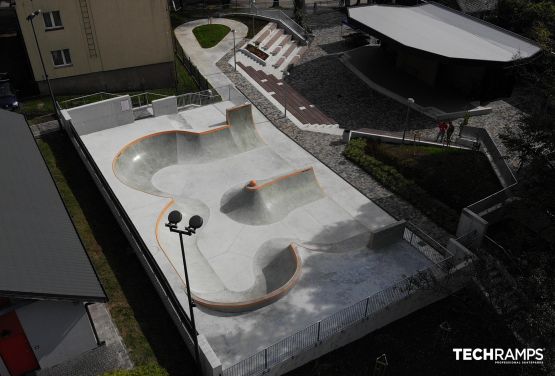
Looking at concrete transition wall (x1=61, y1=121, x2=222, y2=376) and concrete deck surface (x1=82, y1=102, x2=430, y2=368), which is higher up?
concrete transition wall (x1=61, y1=121, x2=222, y2=376)

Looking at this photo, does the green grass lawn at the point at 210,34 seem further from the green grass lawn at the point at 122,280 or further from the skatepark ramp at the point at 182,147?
the green grass lawn at the point at 122,280

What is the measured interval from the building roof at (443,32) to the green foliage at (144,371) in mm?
28647

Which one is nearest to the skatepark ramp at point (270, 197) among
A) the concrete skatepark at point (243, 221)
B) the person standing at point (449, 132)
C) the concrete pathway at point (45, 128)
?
the concrete skatepark at point (243, 221)

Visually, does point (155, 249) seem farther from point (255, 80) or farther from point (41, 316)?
point (255, 80)

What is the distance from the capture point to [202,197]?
2775cm

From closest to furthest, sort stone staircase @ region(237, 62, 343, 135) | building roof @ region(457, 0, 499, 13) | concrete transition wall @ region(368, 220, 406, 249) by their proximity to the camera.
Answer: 1. concrete transition wall @ region(368, 220, 406, 249)
2. stone staircase @ region(237, 62, 343, 135)
3. building roof @ region(457, 0, 499, 13)

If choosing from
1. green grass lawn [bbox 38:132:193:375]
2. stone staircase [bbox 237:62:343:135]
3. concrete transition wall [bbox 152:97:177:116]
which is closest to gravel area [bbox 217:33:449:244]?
stone staircase [bbox 237:62:343:135]

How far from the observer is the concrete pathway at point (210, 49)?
42.4 m

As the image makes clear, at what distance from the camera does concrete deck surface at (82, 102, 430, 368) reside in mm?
19797

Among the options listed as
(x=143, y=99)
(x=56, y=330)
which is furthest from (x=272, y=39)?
(x=56, y=330)

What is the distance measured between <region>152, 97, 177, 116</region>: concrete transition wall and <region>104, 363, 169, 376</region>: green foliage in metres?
21.6

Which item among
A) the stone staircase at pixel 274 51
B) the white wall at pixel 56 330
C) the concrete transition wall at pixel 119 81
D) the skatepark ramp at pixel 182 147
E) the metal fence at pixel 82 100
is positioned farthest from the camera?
the stone staircase at pixel 274 51

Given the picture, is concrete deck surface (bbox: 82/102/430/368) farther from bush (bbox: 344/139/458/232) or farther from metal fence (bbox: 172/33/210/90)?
metal fence (bbox: 172/33/210/90)

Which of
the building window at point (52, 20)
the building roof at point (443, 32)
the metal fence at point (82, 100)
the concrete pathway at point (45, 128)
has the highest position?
the building window at point (52, 20)
